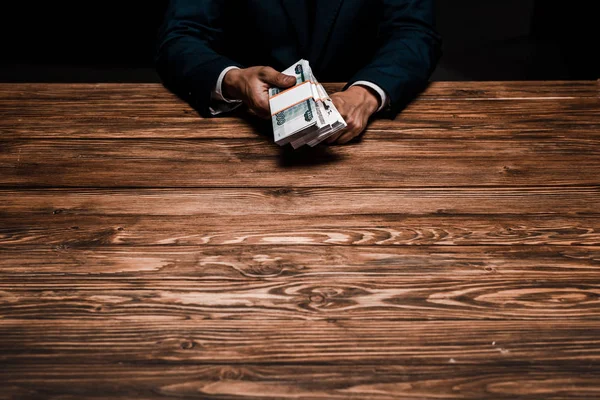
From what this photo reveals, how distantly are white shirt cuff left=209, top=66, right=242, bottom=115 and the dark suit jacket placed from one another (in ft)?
0.04

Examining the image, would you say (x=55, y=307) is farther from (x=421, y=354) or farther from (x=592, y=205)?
(x=592, y=205)

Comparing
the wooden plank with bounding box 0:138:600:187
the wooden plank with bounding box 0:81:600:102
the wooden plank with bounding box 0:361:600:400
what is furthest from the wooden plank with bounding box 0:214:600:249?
the wooden plank with bounding box 0:81:600:102

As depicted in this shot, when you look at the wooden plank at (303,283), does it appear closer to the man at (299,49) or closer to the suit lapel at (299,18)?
the man at (299,49)

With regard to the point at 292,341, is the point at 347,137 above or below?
above

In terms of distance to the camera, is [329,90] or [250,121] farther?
[329,90]

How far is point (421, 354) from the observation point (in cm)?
75

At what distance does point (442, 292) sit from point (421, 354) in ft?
0.42

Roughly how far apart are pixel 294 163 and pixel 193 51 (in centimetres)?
52

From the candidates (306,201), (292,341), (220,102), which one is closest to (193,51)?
(220,102)

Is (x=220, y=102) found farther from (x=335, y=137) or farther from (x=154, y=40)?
(x=154, y=40)

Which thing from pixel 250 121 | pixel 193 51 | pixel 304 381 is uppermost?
pixel 193 51

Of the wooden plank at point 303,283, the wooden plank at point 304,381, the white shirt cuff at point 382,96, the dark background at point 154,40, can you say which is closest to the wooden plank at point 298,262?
the wooden plank at point 303,283

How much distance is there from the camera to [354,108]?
123 centimetres

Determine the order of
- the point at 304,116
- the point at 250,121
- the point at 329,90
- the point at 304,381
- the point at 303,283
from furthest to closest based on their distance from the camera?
the point at 329,90 < the point at 250,121 < the point at 304,116 < the point at 303,283 < the point at 304,381
